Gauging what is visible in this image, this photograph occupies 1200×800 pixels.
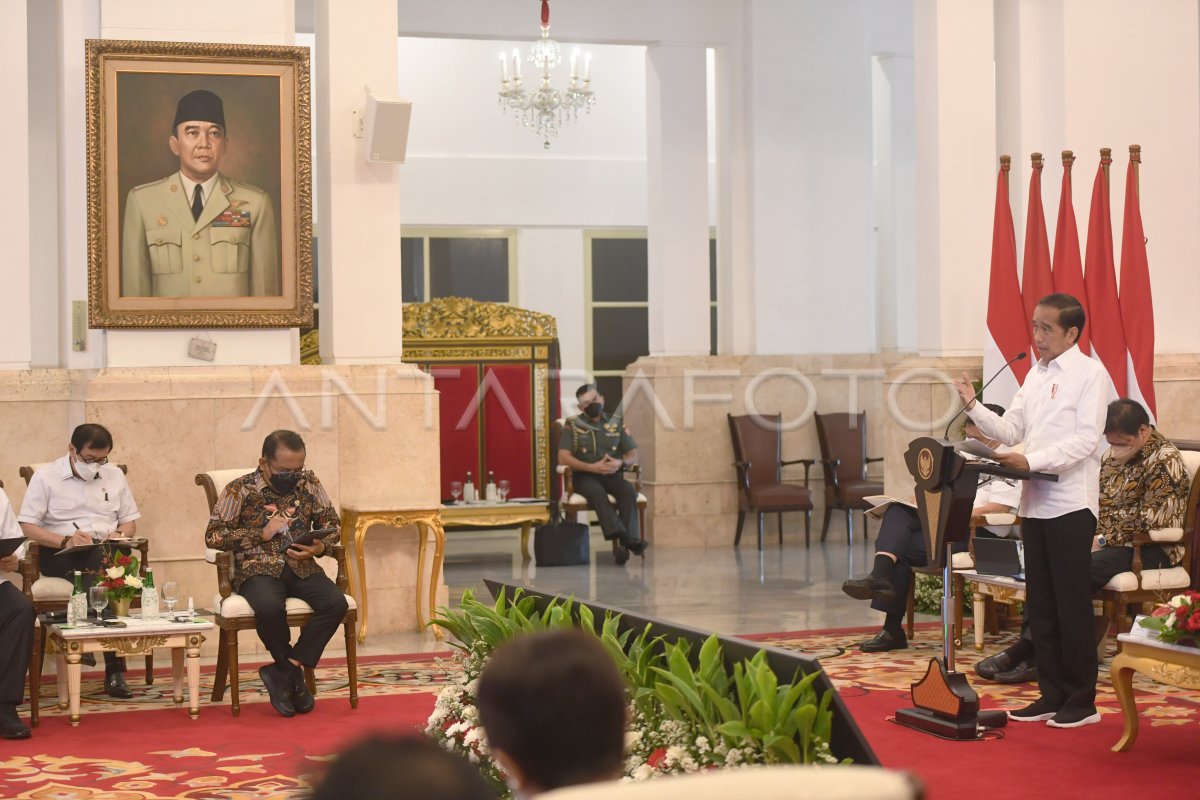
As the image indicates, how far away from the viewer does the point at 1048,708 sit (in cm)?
609

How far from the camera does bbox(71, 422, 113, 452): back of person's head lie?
7339 millimetres

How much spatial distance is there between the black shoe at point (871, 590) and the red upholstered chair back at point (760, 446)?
564 cm

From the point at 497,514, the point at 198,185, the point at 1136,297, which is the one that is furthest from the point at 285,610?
the point at 1136,297

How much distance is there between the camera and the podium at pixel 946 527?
5742 millimetres

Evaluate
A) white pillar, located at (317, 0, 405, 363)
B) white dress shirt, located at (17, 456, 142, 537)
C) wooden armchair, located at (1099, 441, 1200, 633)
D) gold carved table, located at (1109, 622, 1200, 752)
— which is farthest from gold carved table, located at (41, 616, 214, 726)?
wooden armchair, located at (1099, 441, 1200, 633)

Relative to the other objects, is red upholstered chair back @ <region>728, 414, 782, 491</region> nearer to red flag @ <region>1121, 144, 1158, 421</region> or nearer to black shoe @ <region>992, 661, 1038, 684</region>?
red flag @ <region>1121, 144, 1158, 421</region>

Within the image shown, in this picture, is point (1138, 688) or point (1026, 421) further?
point (1138, 688)

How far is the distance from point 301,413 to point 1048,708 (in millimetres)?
4444

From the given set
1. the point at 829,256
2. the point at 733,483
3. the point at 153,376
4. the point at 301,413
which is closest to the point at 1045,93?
the point at 829,256

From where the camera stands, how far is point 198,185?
8.33 m

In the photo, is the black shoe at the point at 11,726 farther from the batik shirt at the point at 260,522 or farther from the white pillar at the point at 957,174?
the white pillar at the point at 957,174

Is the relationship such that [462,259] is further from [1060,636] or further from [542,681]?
[542,681]

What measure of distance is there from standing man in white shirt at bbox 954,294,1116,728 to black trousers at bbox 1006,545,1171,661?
1.09 meters

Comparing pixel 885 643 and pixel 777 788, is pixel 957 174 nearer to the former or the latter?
pixel 885 643
